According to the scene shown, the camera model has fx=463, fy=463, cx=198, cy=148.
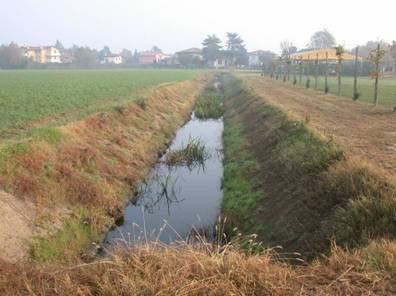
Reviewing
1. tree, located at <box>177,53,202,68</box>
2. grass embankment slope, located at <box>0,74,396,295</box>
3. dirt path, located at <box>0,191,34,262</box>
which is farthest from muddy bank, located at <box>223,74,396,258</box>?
tree, located at <box>177,53,202,68</box>

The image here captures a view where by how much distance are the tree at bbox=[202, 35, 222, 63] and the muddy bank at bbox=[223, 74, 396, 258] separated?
12166 centimetres

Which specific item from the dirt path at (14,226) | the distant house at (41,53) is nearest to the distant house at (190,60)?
the distant house at (41,53)

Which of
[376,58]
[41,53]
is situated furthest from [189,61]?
[376,58]

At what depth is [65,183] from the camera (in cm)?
1352

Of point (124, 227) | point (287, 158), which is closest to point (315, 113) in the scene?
point (287, 158)

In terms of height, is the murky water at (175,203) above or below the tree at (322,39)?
below

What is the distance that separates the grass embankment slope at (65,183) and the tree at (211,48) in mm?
120403

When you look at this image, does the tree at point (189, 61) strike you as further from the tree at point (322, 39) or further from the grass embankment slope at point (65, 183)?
the grass embankment slope at point (65, 183)

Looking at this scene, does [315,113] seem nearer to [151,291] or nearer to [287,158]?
[287,158]

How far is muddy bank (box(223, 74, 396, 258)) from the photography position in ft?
29.3

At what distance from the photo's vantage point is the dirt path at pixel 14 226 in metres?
9.66

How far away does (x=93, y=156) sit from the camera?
1608 cm

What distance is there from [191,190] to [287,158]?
380 centimetres

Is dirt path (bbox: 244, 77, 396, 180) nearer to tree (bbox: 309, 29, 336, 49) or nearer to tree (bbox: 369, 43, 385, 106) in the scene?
tree (bbox: 369, 43, 385, 106)
